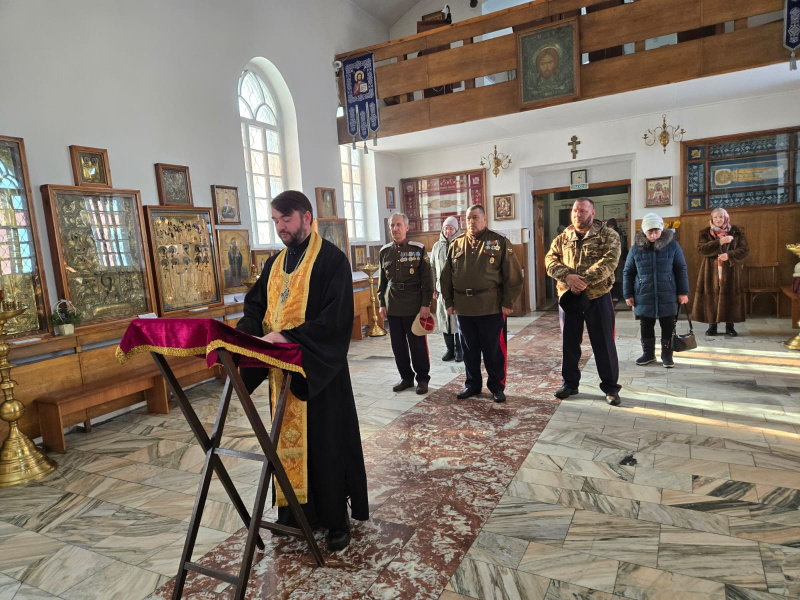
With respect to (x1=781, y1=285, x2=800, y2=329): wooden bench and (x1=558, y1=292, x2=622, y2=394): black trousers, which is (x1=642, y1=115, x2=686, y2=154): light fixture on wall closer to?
(x1=781, y1=285, x2=800, y2=329): wooden bench

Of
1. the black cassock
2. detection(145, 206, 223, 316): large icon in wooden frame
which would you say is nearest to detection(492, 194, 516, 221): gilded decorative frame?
detection(145, 206, 223, 316): large icon in wooden frame

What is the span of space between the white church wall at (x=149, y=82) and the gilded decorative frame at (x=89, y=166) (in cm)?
8

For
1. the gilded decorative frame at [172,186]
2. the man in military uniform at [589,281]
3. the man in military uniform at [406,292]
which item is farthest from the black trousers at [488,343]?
the gilded decorative frame at [172,186]

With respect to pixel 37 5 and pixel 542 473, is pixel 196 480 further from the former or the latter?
pixel 37 5

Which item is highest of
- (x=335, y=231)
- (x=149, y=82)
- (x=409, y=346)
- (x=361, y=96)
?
(x=361, y=96)

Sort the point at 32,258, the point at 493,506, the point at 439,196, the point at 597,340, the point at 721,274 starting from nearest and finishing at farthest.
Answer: the point at 493,506, the point at 597,340, the point at 32,258, the point at 721,274, the point at 439,196

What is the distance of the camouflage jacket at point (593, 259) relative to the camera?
4051 mm

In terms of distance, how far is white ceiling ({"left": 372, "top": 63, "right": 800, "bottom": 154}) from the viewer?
6703 mm

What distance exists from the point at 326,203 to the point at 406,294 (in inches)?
162

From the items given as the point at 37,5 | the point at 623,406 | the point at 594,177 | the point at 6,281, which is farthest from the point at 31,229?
the point at 594,177

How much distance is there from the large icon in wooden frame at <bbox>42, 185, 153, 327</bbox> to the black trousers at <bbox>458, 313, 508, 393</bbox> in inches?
132

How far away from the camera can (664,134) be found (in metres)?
7.99

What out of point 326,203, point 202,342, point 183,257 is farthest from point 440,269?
point 202,342

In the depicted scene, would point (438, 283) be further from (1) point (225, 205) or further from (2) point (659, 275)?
(1) point (225, 205)
